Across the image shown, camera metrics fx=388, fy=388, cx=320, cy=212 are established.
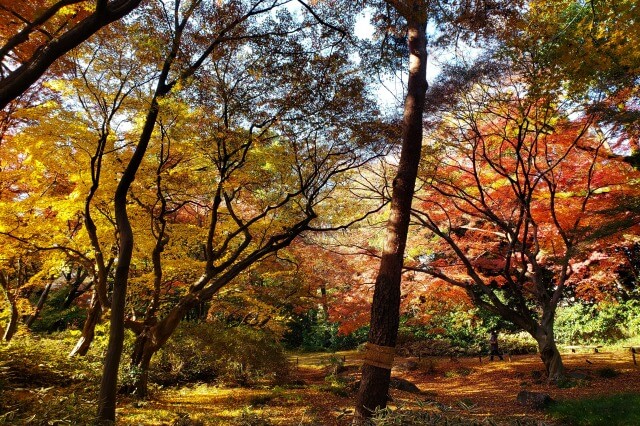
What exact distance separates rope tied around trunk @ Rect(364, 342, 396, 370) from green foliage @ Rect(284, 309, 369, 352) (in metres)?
19.5

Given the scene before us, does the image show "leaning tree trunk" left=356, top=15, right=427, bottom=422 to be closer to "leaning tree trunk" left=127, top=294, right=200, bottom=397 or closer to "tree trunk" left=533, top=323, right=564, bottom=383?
"leaning tree trunk" left=127, top=294, right=200, bottom=397

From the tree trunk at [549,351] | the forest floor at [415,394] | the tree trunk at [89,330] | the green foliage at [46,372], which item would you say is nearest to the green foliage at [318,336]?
the forest floor at [415,394]

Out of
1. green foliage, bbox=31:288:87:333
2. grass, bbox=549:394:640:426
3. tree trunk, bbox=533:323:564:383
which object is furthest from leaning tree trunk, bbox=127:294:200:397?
green foliage, bbox=31:288:87:333

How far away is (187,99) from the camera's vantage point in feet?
22.0

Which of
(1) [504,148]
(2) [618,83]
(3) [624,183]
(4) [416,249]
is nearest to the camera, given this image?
(2) [618,83]

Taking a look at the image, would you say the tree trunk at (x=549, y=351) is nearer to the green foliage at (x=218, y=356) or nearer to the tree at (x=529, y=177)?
the tree at (x=529, y=177)

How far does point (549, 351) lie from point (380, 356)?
25.5ft

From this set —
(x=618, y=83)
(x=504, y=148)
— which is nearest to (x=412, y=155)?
(x=618, y=83)

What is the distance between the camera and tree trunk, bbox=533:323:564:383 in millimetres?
9500

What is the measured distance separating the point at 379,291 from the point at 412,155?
1780mm

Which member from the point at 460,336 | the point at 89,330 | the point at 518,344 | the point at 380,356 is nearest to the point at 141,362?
the point at 89,330

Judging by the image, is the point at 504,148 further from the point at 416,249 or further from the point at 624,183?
the point at 416,249

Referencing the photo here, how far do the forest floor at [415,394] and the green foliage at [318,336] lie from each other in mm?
7920

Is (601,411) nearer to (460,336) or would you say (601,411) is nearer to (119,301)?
(119,301)
